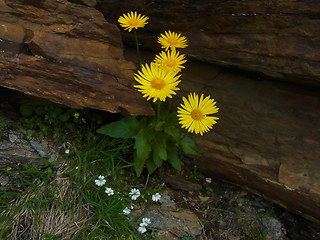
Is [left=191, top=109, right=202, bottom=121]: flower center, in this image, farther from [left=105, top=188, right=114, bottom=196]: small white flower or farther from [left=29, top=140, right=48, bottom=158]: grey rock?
[left=29, top=140, right=48, bottom=158]: grey rock

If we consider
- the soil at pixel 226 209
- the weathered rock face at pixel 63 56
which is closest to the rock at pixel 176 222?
the soil at pixel 226 209

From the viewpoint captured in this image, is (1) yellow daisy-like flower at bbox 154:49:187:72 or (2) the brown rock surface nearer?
(1) yellow daisy-like flower at bbox 154:49:187:72

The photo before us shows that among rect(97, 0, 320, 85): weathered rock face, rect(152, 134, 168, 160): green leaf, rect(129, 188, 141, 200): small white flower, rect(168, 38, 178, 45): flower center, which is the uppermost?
rect(97, 0, 320, 85): weathered rock face

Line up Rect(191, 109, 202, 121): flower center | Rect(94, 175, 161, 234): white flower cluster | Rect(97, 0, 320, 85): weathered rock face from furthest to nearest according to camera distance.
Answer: Rect(94, 175, 161, 234): white flower cluster, Rect(191, 109, 202, 121): flower center, Rect(97, 0, 320, 85): weathered rock face

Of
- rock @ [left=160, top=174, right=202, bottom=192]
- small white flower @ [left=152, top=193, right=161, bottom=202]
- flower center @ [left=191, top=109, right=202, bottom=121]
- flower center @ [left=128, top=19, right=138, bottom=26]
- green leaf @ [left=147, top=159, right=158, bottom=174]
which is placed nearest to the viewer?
flower center @ [left=191, top=109, right=202, bottom=121]

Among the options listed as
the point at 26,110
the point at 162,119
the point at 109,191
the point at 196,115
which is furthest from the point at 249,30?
the point at 26,110

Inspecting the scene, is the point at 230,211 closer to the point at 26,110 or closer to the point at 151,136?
the point at 151,136

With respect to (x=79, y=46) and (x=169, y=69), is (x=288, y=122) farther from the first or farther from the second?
(x=79, y=46)

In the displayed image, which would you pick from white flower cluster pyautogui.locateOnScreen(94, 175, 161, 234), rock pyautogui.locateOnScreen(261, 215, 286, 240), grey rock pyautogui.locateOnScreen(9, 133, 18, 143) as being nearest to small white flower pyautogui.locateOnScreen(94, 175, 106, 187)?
white flower cluster pyautogui.locateOnScreen(94, 175, 161, 234)
